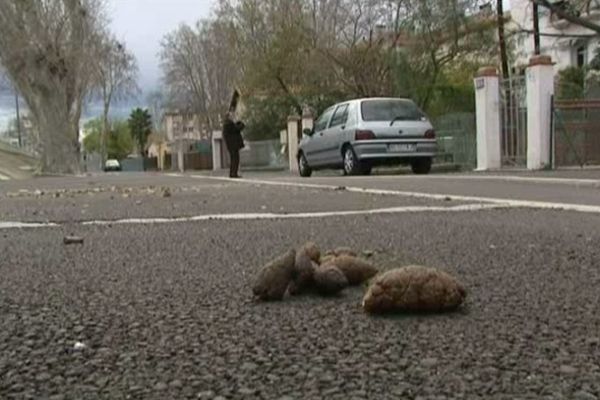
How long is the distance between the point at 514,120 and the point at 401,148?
2732mm

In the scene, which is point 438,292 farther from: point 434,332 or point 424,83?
point 424,83

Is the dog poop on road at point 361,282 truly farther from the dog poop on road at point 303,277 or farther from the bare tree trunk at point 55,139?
the bare tree trunk at point 55,139

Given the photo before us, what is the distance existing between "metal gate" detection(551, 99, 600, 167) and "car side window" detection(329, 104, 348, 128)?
13.9 feet

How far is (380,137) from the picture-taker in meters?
15.8

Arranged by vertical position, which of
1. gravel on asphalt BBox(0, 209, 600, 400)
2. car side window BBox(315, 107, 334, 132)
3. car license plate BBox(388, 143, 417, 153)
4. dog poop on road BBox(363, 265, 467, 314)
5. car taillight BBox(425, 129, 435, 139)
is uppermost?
car side window BBox(315, 107, 334, 132)

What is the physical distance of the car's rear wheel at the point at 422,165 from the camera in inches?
638

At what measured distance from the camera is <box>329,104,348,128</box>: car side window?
16.9 meters

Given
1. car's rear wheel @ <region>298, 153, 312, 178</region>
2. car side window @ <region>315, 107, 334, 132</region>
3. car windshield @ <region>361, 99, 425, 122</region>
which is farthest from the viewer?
car's rear wheel @ <region>298, 153, 312, 178</region>

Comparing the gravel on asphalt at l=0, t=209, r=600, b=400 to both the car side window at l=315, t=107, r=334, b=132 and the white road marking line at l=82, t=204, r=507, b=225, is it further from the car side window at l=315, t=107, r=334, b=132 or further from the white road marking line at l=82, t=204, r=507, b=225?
the car side window at l=315, t=107, r=334, b=132

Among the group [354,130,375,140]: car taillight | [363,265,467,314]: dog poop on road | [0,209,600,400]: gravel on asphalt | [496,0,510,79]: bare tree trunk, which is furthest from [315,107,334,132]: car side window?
[363,265,467,314]: dog poop on road

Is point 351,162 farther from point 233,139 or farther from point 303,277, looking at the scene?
point 303,277

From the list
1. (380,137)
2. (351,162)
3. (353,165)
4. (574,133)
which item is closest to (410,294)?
(380,137)

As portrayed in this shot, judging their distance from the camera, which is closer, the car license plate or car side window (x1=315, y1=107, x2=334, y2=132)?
the car license plate

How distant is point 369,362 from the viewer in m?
2.16
